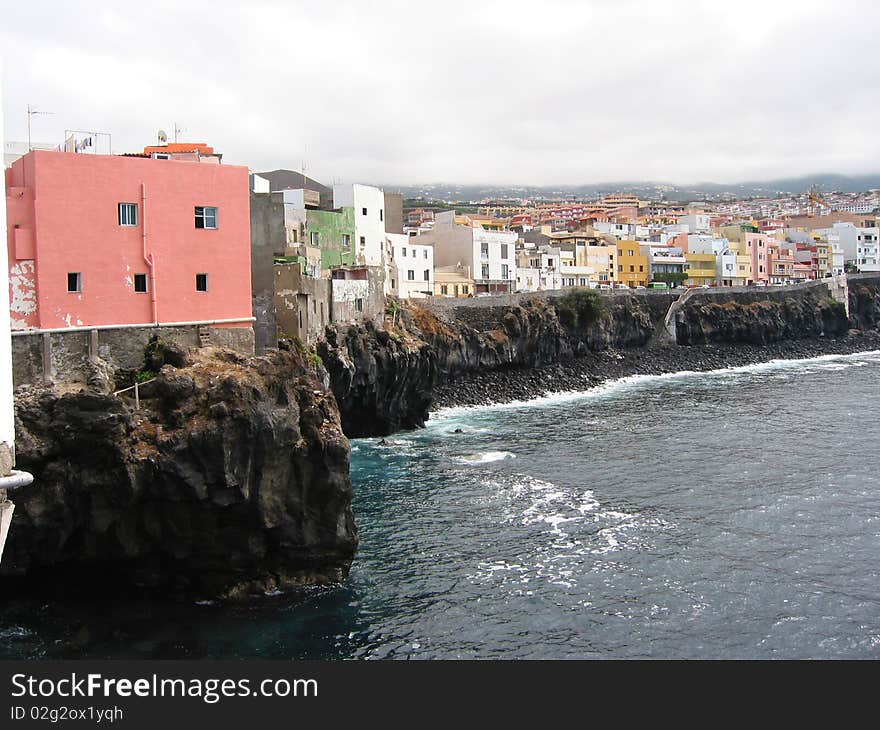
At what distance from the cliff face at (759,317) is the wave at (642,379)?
677cm

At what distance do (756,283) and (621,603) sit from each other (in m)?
123

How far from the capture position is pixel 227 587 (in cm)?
2995

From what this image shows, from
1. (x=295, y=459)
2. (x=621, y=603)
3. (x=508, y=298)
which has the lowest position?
(x=621, y=603)

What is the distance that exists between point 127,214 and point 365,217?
146 ft

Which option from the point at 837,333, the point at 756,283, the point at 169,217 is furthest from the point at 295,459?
the point at 756,283

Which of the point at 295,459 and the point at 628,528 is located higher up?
the point at 295,459

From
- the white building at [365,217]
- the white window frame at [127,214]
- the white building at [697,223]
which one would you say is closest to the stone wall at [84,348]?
the white window frame at [127,214]

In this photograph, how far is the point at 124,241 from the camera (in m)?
30.9

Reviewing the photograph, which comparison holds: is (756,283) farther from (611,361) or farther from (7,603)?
(7,603)

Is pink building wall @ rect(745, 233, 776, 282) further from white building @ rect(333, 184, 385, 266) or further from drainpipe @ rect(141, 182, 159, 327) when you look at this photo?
drainpipe @ rect(141, 182, 159, 327)

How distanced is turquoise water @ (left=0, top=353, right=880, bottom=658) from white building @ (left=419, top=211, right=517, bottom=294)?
4008cm

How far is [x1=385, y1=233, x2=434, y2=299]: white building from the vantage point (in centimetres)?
8288

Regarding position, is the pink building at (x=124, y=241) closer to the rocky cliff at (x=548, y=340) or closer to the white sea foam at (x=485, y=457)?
the rocky cliff at (x=548, y=340)

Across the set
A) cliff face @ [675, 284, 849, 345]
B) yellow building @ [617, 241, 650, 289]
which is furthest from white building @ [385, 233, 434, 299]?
yellow building @ [617, 241, 650, 289]
